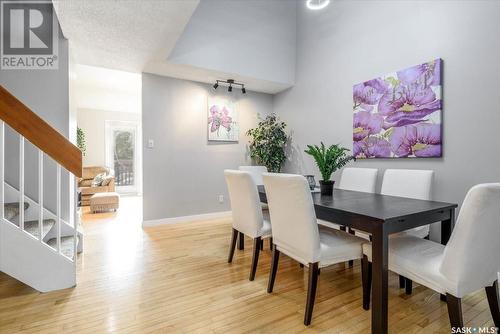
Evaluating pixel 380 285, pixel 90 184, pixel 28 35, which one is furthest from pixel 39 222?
pixel 90 184

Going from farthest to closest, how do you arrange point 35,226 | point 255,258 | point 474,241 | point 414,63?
point 414,63
point 35,226
point 255,258
point 474,241

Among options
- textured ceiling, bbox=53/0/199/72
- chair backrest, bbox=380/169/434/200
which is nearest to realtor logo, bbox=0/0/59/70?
textured ceiling, bbox=53/0/199/72

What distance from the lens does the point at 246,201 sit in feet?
7.07

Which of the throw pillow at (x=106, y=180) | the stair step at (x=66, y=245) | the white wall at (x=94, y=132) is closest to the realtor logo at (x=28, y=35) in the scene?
the stair step at (x=66, y=245)

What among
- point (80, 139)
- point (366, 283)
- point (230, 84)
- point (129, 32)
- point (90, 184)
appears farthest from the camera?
point (80, 139)

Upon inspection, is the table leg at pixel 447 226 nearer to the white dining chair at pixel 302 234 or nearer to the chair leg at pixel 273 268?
the white dining chair at pixel 302 234

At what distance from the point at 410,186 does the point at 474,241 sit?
1.17 metres

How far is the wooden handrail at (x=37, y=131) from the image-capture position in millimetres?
1762

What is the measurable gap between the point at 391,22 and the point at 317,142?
1745mm

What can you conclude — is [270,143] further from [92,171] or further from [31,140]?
[92,171]

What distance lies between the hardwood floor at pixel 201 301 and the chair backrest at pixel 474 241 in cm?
49

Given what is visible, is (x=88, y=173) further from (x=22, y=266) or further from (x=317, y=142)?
(x=317, y=142)

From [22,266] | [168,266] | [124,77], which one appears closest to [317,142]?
[168,266]

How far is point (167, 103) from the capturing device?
155 inches
